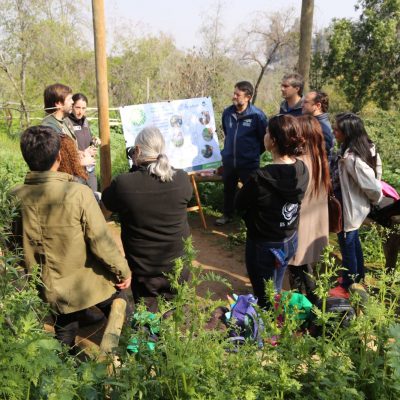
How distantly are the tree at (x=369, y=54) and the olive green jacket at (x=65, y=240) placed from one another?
56.6 ft

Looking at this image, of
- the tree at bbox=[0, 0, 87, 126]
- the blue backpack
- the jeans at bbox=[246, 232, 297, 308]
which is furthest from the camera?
the tree at bbox=[0, 0, 87, 126]

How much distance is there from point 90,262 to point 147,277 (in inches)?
15.9

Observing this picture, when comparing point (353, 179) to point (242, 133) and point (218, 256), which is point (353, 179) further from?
point (218, 256)

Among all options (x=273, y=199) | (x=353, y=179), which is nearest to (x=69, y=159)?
(x=273, y=199)

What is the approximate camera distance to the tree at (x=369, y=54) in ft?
55.2

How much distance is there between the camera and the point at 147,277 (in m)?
2.77

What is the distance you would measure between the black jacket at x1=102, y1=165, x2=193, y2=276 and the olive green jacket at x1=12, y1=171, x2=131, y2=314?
0.19 metres

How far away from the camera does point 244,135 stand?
16.9 feet

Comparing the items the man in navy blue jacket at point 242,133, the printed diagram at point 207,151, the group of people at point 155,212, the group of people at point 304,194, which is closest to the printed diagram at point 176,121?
the printed diagram at point 207,151

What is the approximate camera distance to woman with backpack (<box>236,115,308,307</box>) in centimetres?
280

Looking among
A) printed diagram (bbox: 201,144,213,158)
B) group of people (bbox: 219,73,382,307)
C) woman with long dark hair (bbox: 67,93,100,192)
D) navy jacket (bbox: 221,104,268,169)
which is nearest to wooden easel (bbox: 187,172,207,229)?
printed diagram (bbox: 201,144,213,158)

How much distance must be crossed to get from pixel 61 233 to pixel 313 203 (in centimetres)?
192

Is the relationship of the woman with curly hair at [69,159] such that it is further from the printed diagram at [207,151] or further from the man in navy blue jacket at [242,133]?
the printed diagram at [207,151]

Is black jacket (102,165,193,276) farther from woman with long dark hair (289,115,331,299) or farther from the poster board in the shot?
the poster board
